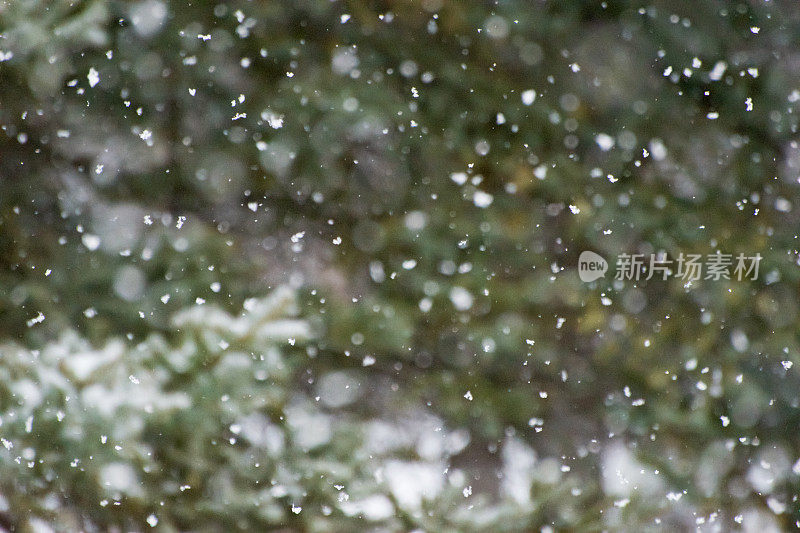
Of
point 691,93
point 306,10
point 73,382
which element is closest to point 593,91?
point 691,93

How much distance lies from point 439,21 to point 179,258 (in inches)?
9.3

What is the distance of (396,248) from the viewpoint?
0.42 meters

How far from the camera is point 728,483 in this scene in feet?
1.47

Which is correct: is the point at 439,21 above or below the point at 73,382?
above

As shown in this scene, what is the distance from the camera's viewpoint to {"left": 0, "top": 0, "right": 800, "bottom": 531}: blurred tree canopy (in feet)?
1.38

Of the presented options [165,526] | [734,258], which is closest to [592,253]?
[734,258]

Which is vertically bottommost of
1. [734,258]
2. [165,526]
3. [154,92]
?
[165,526]

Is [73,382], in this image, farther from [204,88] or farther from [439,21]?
[439,21]

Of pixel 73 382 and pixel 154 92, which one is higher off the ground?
pixel 154 92

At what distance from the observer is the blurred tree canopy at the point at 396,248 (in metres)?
0.42

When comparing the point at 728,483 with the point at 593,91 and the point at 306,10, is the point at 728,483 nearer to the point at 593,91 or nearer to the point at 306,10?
the point at 593,91

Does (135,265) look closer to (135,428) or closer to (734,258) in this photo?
(135,428)

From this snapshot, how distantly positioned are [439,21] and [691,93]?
0.18m

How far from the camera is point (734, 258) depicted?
43cm
